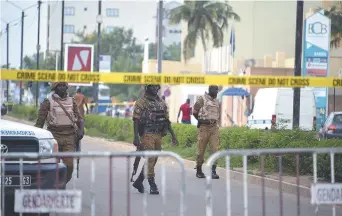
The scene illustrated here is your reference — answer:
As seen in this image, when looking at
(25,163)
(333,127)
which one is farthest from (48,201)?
(333,127)

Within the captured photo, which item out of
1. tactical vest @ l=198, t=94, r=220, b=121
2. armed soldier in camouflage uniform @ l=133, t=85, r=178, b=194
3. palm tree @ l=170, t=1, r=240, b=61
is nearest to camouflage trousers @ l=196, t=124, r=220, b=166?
tactical vest @ l=198, t=94, r=220, b=121

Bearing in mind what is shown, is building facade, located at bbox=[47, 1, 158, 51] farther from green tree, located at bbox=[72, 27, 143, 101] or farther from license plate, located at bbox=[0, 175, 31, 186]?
license plate, located at bbox=[0, 175, 31, 186]

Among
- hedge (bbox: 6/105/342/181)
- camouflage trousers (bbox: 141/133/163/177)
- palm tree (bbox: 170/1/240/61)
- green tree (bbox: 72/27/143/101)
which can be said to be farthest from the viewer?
green tree (bbox: 72/27/143/101)

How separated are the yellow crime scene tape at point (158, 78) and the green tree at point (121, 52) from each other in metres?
72.2

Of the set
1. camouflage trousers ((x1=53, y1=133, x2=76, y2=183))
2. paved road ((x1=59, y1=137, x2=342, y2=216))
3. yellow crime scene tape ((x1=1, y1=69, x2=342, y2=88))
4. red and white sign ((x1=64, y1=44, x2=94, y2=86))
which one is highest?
red and white sign ((x1=64, y1=44, x2=94, y2=86))

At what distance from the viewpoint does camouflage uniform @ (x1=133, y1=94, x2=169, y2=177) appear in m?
12.0

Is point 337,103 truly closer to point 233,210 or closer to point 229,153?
point 233,210

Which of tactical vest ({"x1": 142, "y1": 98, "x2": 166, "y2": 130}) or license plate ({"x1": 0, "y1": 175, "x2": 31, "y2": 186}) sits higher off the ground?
tactical vest ({"x1": 142, "y1": 98, "x2": 166, "y2": 130})

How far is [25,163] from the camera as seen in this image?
8.73 meters

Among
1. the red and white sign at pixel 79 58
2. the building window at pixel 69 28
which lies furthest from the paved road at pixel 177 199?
the building window at pixel 69 28

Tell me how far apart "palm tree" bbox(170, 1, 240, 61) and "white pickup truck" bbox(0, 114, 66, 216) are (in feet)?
175

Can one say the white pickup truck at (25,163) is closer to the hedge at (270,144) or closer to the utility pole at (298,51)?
the hedge at (270,144)

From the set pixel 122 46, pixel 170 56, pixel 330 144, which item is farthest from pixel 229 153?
pixel 170 56

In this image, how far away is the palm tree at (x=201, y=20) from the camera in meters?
62.9
